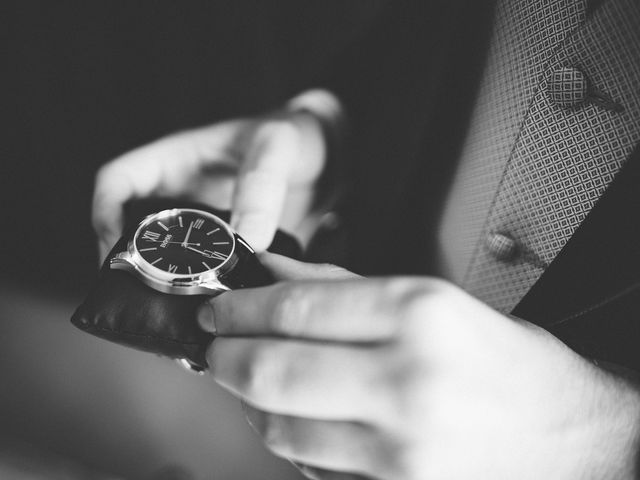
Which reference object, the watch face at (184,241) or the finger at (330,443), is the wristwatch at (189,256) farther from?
the finger at (330,443)

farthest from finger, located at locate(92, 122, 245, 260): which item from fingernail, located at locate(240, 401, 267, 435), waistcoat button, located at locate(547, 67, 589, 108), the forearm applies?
the forearm

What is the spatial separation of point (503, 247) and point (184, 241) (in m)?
0.42

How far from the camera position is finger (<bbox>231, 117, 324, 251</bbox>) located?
0.74m

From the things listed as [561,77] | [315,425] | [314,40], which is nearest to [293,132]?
[561,77]

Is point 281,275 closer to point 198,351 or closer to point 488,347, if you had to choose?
point 198,351

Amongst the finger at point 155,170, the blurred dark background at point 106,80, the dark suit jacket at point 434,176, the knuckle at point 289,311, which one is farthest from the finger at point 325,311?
the blurred dark background at point 106,80

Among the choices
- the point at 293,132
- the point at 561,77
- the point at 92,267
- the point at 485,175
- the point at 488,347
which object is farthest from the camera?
the point at 92,267

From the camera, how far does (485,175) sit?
2.19 ft

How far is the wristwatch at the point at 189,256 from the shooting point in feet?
1.98

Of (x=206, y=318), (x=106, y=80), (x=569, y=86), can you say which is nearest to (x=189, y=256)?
(x=206, y=318)

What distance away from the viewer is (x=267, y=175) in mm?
794

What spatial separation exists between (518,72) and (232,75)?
1.16m

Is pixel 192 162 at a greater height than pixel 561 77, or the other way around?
pixel 561 77

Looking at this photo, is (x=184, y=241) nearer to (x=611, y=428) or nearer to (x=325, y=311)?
(x=325, y=311)
